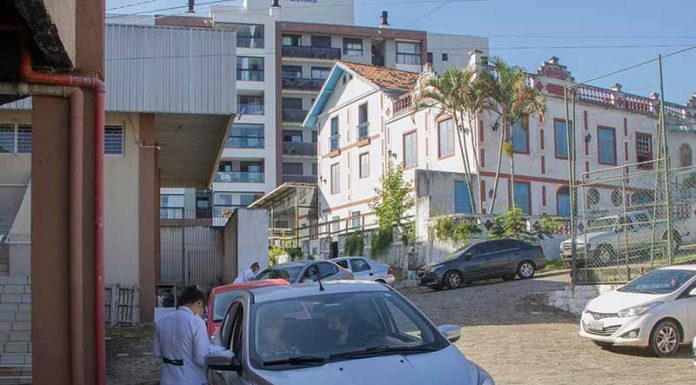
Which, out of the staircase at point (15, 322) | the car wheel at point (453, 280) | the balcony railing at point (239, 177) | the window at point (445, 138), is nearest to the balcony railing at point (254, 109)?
the balcony railing at point (239, 177)

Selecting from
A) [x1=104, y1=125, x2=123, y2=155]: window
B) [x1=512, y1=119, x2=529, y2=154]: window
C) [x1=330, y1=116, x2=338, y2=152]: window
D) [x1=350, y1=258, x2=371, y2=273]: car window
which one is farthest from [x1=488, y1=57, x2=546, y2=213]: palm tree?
[x1=104, y1=125, x2=123, y2=155]: window

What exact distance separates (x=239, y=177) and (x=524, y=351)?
153 feet

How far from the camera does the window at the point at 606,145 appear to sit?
3697 cm

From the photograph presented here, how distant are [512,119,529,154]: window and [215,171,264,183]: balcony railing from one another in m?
27.4

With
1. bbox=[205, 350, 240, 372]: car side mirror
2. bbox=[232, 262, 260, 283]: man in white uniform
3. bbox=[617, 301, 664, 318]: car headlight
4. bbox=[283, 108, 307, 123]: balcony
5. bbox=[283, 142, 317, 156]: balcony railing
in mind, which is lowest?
bbox=[617, 301, 664, 318]: car headlight

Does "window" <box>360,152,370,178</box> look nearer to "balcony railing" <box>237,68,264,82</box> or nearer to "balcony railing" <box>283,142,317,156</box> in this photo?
"balcony railing" <box>283,142,317,156</box>

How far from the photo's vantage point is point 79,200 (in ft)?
27.8

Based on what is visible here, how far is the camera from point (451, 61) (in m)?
64.9

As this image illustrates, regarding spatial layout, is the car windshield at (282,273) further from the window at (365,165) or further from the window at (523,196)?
the window at (365,165)

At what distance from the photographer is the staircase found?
1302 cm

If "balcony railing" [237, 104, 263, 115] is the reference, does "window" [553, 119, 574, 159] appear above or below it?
below

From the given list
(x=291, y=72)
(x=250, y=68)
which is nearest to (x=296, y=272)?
(x=250, y=68)

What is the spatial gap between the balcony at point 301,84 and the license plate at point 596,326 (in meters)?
48.1

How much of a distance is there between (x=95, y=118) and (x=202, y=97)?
9.70 metres
